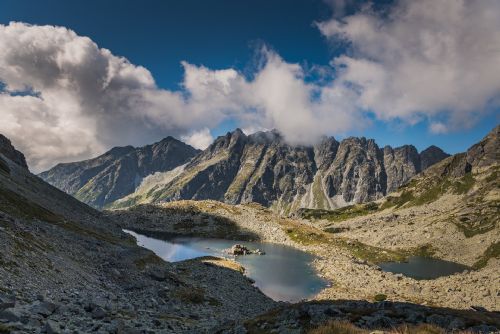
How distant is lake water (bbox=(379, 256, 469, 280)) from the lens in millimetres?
133562

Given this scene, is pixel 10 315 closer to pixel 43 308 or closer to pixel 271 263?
pixel 43 308

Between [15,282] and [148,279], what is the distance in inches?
1057

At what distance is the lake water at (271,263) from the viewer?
80.5m

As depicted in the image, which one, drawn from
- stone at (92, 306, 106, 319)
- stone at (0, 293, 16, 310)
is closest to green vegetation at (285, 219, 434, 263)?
stone at (92, 306, 106, 319)

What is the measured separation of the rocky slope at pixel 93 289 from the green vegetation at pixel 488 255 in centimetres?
13416

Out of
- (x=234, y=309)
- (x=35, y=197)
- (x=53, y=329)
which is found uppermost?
(x=35, y=197)

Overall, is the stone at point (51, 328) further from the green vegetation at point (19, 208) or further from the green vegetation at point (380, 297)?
the green vegetation at point (380, 297)

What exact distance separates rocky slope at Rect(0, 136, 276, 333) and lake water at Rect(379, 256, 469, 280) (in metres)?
84.7

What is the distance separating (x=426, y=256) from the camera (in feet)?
618

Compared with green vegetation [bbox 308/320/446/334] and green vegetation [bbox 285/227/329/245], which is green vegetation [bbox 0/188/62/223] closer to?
green vegetation [bbox 308/320/446/334]

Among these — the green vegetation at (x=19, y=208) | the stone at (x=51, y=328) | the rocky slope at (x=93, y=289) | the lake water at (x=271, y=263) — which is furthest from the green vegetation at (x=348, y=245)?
the stone at (x=51, y=328)

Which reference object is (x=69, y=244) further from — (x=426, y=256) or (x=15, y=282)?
(x=426, y=256)

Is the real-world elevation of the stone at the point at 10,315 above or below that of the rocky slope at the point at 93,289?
below


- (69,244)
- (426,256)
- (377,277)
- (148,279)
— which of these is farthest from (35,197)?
(426,256)
